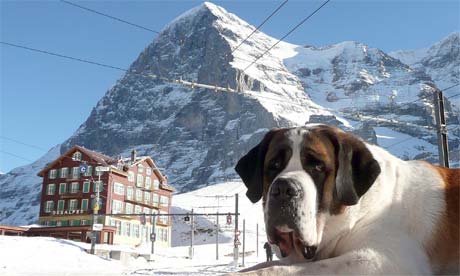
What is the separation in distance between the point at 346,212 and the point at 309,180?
357mm

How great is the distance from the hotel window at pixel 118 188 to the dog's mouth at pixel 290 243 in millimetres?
66752

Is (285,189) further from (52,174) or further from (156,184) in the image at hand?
(156,184)

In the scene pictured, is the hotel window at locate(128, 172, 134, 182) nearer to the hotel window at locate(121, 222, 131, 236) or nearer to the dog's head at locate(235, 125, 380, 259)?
the hotel window at locate(121, 222, 131, 236)

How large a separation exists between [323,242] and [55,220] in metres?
68.0

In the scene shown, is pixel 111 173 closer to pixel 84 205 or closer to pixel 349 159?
pixel 84 205

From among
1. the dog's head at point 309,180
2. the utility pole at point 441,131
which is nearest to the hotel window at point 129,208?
the utility pole at point 441,131

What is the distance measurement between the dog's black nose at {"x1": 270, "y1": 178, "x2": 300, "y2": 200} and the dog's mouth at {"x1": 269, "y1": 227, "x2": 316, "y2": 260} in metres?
0.22

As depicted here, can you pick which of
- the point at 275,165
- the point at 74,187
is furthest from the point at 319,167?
the point at 74,187

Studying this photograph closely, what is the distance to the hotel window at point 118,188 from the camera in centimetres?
6812

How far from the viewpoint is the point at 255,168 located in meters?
3.59

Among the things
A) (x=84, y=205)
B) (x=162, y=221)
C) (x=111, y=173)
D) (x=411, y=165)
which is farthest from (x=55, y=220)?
(x=411, y=165)

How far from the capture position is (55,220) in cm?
6631

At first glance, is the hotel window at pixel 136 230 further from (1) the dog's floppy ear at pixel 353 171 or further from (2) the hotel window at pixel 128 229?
(1) the dog's floppy ear at pixel 353 171

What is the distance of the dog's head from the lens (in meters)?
2.96
